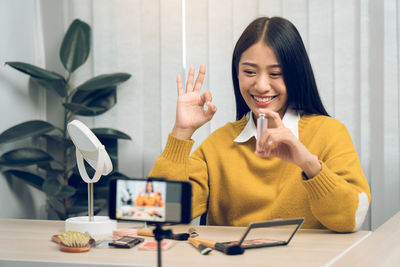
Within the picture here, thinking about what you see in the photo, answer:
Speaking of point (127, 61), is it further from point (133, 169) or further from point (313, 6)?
point (313, 6)

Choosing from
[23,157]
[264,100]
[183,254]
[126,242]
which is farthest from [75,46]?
[183,254]

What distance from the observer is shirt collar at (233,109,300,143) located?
141cm

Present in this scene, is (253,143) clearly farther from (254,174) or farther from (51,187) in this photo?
(51,187)

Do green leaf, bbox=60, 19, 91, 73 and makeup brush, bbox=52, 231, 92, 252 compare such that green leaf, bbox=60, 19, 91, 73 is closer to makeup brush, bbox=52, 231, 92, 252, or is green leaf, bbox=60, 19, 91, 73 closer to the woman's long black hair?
the woman's long black hair

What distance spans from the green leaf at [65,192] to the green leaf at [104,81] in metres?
0.48

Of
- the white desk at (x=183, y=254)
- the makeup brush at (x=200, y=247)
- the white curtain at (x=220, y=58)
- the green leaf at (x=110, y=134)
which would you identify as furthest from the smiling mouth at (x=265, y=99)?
the green leaf at (x=110, y=134)

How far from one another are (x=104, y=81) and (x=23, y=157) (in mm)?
535

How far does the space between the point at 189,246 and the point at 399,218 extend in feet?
2.18

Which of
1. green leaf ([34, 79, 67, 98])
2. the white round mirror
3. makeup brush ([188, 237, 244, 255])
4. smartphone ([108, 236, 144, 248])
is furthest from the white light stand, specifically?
green leaf ([34, 79, 67, 98])

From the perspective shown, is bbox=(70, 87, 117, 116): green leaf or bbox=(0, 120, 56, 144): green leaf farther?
bbox=(70, 87, 117, 116): green leaf

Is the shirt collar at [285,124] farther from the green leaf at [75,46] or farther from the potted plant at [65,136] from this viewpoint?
the green leaf at [75,46]

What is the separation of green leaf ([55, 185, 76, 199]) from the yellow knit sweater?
88cm

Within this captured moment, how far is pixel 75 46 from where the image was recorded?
7.61ft

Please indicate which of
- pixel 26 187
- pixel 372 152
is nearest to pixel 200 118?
pixel 372 152
